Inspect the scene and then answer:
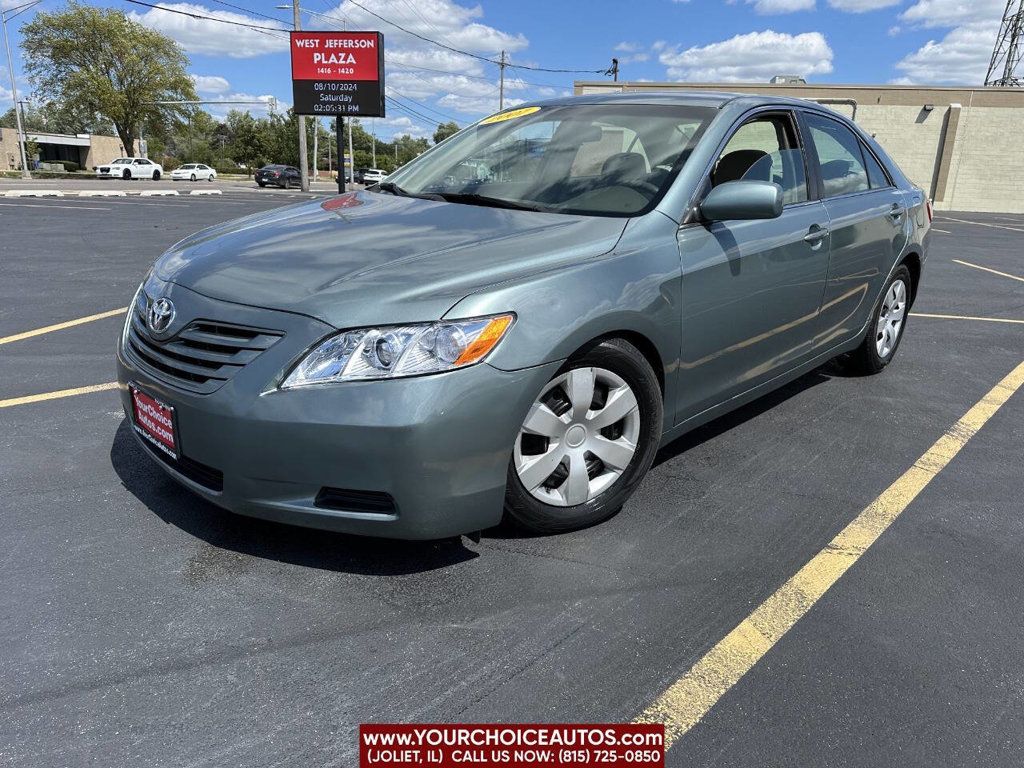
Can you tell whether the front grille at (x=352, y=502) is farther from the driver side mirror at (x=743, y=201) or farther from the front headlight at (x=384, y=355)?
the driver side mirror at (x=743, y=201)

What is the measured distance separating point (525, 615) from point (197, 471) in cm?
118

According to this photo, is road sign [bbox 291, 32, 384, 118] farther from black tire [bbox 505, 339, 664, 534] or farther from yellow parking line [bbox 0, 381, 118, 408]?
black tire [bbox 505, 339, 664, 534]

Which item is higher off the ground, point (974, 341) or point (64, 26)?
point (64, 26)

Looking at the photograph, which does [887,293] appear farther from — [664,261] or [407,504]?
[407,504]

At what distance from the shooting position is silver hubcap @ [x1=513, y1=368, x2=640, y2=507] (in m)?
2.58

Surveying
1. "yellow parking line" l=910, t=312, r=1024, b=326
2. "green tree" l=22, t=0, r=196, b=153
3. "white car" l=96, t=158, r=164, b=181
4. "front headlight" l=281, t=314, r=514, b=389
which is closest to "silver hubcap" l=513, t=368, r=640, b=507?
"front headlight" l=281, t=314, r=514, b=389

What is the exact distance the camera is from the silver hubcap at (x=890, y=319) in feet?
16.1

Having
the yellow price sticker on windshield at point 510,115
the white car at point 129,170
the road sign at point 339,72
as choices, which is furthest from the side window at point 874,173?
the white car at point 129,170

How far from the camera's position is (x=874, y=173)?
4652 millimetres

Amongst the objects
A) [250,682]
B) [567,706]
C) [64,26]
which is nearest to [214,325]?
[250,682]

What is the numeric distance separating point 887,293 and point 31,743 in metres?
4.85

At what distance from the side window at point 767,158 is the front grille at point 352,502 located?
6.48 ft

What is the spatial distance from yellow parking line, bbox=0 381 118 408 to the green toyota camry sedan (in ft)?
5.30

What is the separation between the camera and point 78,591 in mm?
2393
